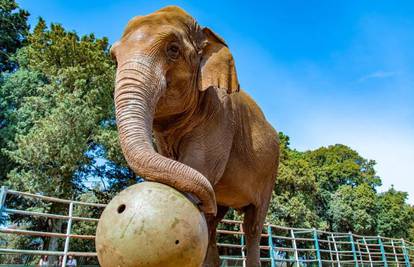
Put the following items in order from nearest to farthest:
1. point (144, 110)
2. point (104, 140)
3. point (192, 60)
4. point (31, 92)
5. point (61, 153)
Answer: point (144, 110), point (192, 60), point (61, 153), point (104, 140), point (31, 92)

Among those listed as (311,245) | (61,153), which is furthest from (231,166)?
(311,245)

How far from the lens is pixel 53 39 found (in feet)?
52.3

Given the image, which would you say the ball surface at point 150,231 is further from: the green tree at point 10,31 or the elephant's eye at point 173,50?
the green tree at point 10,31

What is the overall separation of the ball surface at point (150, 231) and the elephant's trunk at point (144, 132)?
0.49 ft

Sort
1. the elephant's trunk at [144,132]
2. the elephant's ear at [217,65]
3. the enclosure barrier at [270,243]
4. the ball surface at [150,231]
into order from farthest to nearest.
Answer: the enclosure barrier at [270,243]
the elephant's ear at [217,65]
the elephant's trunk at [144,132]
the ball surface at [150,231]

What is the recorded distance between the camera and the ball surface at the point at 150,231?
5.60 feet

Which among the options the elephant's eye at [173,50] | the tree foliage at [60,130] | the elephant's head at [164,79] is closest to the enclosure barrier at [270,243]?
the tree foliage at [60,130]

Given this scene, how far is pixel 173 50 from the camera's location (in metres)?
2.74

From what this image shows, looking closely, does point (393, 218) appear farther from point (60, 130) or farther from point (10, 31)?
point (10, 31)

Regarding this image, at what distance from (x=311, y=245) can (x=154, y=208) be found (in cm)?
2545

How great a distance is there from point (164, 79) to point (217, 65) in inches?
26.6

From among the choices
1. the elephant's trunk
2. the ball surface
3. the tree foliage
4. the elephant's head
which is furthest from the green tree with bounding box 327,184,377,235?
the ball surface

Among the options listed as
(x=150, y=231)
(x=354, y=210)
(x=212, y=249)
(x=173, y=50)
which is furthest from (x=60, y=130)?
(x=354, y=210)

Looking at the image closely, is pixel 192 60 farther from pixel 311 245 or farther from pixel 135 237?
pixel 311 245
